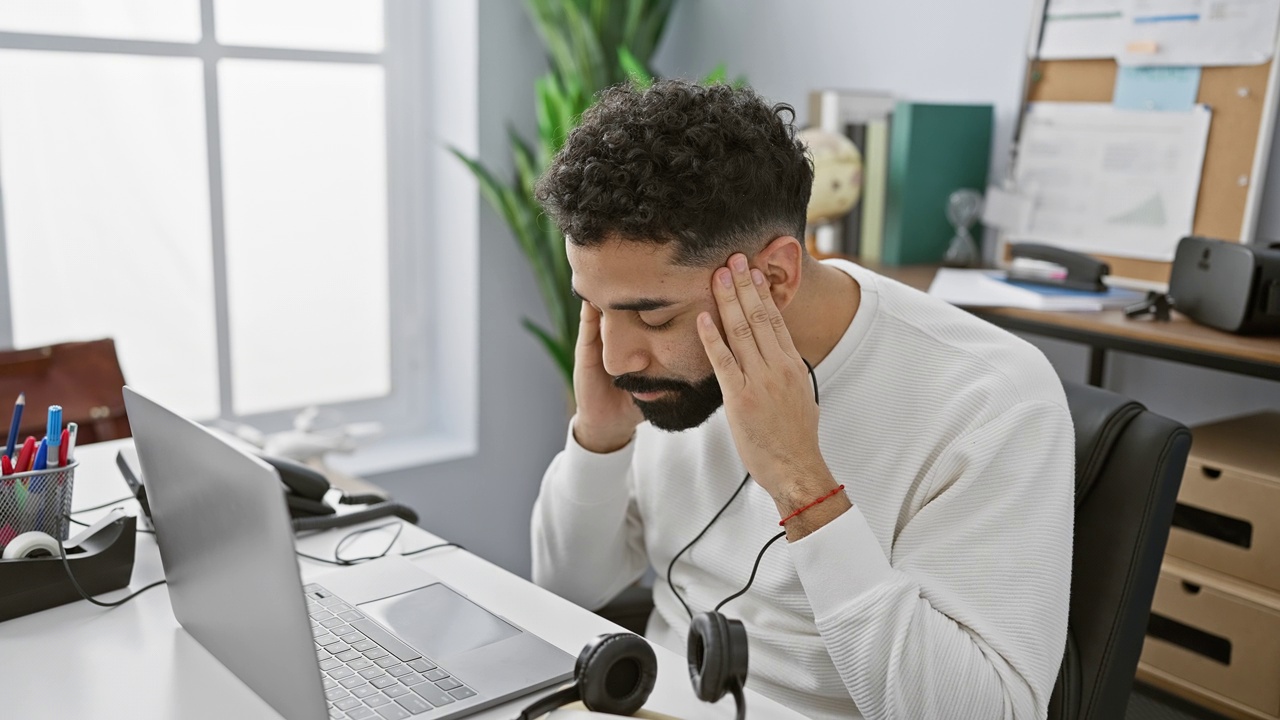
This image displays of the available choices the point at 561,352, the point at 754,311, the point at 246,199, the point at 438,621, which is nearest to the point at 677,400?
the point at 754,311

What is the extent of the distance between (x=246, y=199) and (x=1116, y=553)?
7.23ft

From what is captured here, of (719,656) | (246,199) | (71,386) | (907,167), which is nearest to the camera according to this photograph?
(719,656)

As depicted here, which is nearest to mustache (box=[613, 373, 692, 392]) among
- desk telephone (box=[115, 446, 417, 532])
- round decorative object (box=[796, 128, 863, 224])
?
desk telephone (box=[115, 446, 417, 532])

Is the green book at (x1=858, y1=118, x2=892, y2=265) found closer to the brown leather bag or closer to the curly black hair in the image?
the curly black hair

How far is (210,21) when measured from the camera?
2.51 m

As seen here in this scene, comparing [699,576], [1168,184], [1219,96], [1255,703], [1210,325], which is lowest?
[1255,703]

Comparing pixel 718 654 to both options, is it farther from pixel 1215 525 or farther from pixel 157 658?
pixel 1215 525

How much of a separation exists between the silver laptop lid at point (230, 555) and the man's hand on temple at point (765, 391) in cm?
52

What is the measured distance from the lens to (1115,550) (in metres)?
1.12

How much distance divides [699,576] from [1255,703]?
0.96m

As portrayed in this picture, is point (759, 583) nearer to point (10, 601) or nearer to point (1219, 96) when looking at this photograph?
point (10, 601)

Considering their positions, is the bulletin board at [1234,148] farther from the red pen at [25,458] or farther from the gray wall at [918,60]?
the red pen at [25,458]

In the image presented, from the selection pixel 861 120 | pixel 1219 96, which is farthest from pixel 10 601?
pixel 1219 96

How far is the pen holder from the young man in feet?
1.96
